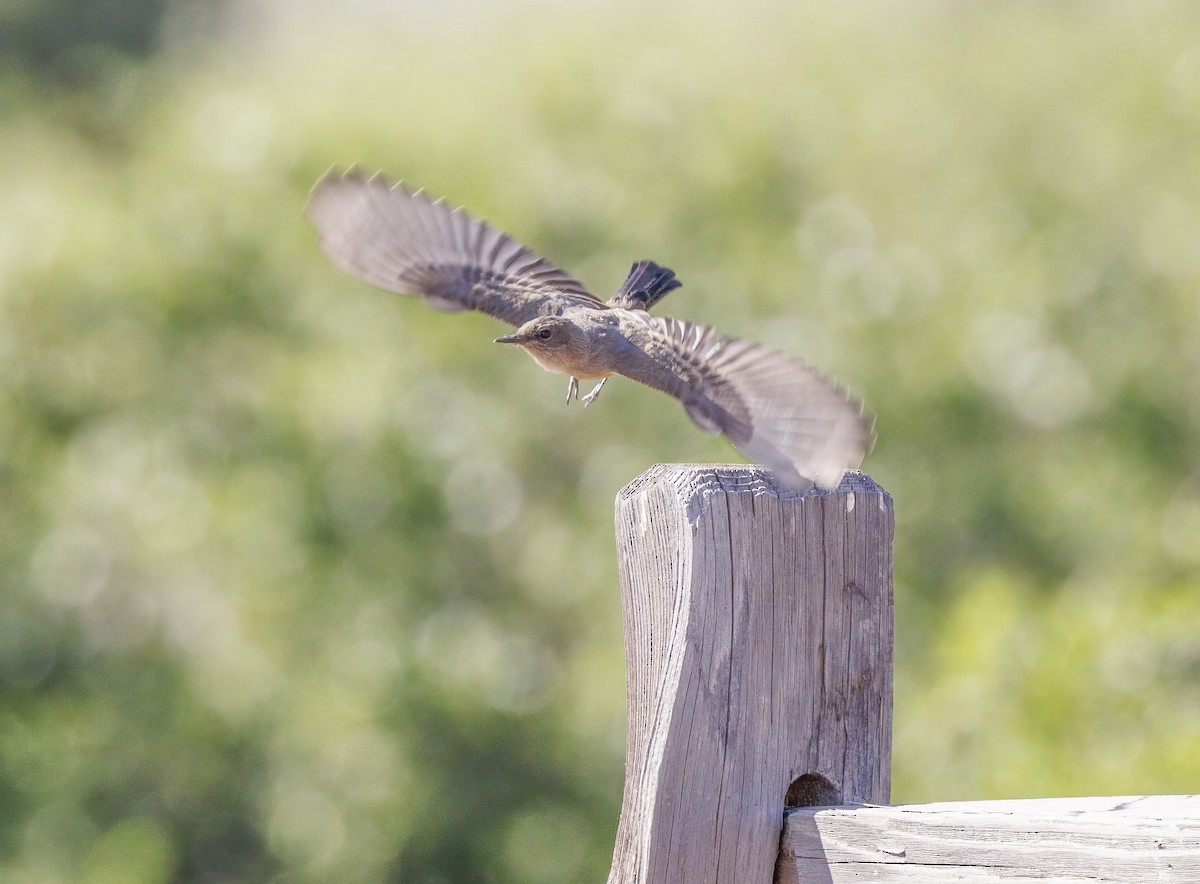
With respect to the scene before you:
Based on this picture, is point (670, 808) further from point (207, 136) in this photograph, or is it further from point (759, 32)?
point (759, 32)

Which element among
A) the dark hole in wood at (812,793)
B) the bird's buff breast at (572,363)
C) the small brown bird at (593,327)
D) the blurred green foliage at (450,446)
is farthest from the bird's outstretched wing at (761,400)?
the blurred green foliage at (450,446)

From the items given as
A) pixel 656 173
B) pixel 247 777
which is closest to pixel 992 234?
pixel 656 173

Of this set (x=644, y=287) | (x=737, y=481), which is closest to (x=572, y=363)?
(x=644, y=287)

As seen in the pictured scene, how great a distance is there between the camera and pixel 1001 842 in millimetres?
1684

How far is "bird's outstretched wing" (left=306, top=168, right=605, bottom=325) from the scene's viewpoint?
2.96m

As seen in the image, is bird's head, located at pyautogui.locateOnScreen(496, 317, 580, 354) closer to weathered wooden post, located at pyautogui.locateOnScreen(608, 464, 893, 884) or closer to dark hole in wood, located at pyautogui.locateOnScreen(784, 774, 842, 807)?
weathered wooden post, located at pyautogui.locateOnScreen(608, 464, 893, 884)

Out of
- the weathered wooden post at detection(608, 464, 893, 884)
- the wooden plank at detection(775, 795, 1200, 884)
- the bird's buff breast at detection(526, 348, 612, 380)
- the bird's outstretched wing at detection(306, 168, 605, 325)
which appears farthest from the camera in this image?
the bird's outstretched wing at detection(306, 168, 605, 325)

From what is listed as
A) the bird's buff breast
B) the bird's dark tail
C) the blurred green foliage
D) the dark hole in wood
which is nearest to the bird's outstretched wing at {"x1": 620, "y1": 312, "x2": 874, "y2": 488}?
the bird's buff breast

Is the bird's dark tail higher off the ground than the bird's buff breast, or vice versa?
the bird's dark tail

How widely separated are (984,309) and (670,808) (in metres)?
5.82

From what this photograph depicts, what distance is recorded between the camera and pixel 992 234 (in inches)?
314

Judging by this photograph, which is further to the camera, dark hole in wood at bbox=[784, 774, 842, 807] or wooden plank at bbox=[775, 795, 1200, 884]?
dark hole in wood at bbox=[784, 774, 842, 807]

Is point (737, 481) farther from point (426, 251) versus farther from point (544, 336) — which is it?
point (426, 251)

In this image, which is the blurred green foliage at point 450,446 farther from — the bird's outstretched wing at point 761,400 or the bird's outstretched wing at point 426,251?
the bird's outstretched wing at point 761,400
